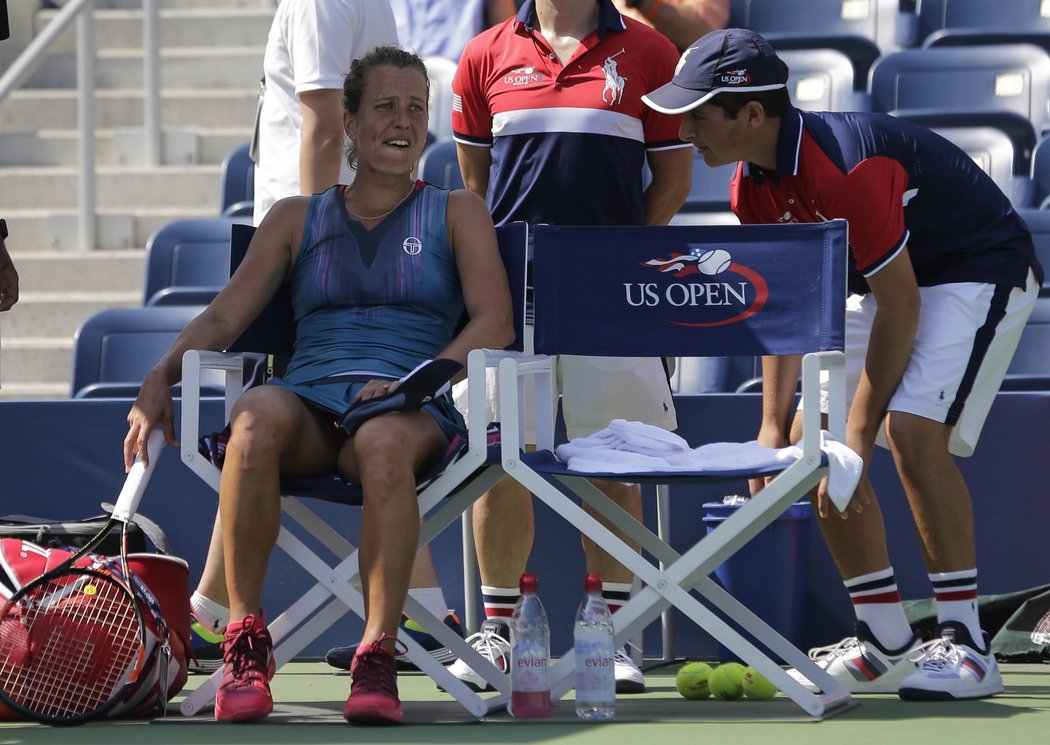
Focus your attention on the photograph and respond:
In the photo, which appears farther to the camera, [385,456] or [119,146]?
[119,146]

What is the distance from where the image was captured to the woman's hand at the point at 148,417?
3.43 metres

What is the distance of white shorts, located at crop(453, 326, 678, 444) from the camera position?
4.19 meters

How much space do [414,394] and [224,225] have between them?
3030 millimetres

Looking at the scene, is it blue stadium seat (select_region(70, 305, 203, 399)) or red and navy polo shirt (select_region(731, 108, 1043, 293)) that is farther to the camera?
blue stadium seat (select_region(70, 305, 203, 399))

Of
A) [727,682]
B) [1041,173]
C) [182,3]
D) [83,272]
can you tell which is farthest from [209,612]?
[182,3]

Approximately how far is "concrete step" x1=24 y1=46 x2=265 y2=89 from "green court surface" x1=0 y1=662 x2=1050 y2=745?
16.3ft

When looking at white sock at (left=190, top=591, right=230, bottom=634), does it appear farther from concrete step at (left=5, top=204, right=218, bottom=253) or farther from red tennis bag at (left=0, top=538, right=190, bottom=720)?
concrete step at (left=5, top=204, right=218, bottom=253)

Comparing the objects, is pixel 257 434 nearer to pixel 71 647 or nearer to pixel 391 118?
pixel 71 647

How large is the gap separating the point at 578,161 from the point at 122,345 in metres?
2.08

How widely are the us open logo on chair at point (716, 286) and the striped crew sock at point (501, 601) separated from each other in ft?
3.24

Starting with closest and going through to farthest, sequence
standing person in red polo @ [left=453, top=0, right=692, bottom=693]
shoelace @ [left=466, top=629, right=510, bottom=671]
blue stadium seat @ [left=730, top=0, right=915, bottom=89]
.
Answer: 1. shoelace @ [left=466, top=629, right=510, bottom=671]
2. standing person in red polo @ [left=453, top=0, right=692, bottom=693]
3. blue stadium seat @ [left=730, top=0, right=915, bottom=89]

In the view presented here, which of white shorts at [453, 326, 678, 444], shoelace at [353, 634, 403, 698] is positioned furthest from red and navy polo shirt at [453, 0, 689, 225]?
shoelace at [353, 634, 403, 698]

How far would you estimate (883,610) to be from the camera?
3.93 meters

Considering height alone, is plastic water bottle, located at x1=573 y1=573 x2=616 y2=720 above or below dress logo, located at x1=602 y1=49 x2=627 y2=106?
below
